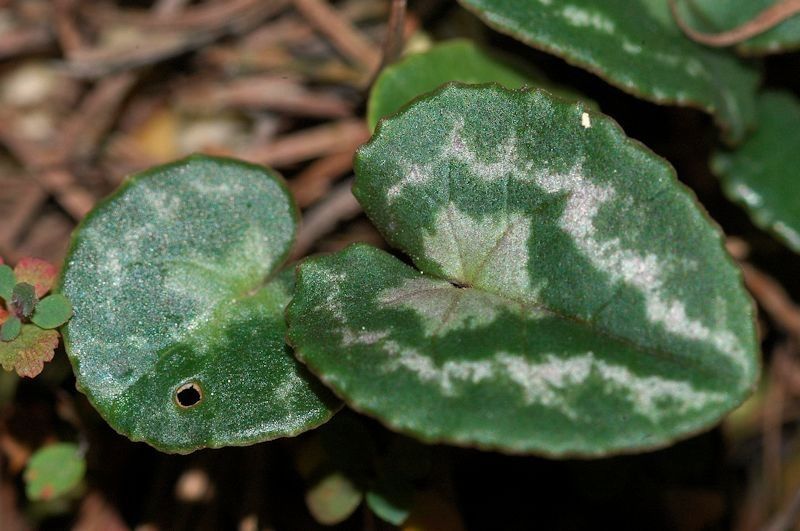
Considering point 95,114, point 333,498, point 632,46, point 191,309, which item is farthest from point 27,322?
point 632,46

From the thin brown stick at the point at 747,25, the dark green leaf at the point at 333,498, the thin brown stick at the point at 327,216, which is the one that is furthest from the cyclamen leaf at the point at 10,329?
the thin brown stick at the point at 747,25

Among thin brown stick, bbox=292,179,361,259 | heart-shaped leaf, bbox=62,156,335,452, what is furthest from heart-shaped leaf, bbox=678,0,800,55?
heart-shaped leaf, bbox=62,156,335,452

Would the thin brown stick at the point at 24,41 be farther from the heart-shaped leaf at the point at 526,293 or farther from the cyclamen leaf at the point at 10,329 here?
the heart-shaped leaf at the point at 526,293

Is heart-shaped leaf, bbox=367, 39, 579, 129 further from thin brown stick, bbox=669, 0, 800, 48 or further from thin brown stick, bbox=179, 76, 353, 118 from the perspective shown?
thin brown stick, bbox=179, 76, 353, 118

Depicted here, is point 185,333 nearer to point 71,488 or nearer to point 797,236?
point 71,488

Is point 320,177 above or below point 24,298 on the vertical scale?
below

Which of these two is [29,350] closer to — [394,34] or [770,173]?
[394,34]
